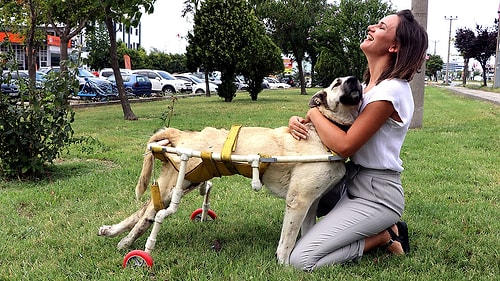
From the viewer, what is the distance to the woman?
10.0ft

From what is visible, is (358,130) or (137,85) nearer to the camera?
(358,130)

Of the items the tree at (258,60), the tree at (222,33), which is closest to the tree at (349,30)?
the tree at (258,60)

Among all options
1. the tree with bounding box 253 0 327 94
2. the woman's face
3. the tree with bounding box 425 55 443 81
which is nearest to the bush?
the woman's face

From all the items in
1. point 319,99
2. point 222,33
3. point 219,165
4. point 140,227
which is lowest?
point 140,227

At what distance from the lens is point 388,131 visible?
318cm

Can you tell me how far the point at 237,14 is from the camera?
2016 cm

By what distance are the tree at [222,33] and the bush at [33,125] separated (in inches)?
569

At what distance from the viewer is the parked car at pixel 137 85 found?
25.8 metres

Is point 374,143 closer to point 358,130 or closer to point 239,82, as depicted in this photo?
point 358,130

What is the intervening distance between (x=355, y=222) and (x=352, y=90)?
869 millimetres

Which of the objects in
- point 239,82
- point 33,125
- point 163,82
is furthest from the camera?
point 163,82

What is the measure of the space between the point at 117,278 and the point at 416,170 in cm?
427

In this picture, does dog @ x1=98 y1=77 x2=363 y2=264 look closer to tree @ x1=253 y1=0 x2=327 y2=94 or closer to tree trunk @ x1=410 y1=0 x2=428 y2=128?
tree trunk @ x1=410 y1=0 x2=428 y2=128

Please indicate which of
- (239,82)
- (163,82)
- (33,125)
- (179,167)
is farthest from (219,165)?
(163,82)
